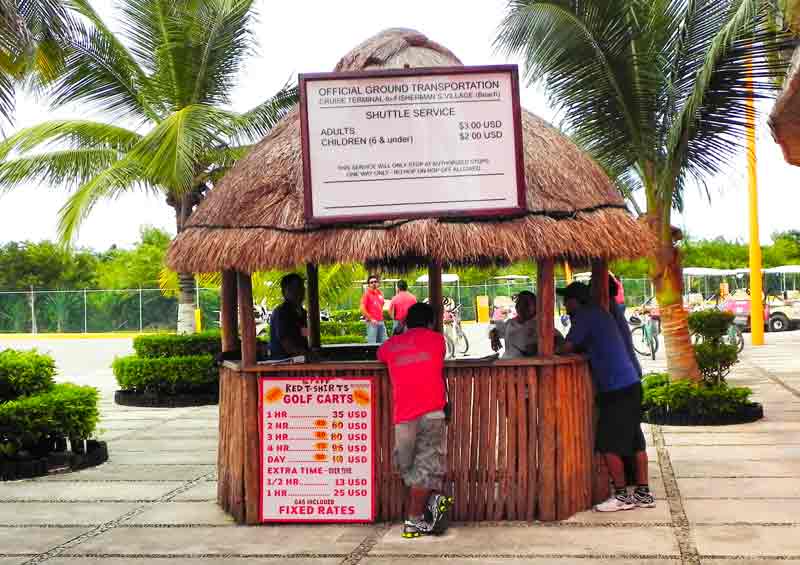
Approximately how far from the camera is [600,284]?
859cm

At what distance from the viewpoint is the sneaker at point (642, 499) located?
25.4 feet

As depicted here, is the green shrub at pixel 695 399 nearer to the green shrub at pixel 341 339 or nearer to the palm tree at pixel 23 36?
the palm tree at pixel 23 36

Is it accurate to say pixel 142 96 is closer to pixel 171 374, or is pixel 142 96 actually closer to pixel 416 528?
pixel 171 374

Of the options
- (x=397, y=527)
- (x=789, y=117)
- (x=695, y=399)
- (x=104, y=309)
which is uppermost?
(x=789, y=117)

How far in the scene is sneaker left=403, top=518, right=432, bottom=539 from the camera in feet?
23.2

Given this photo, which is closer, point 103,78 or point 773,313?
point 103,78

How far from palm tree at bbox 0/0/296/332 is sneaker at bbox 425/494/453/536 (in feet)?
31.6

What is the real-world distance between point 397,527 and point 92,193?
1007cm

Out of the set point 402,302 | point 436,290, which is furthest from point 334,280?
point 436,290

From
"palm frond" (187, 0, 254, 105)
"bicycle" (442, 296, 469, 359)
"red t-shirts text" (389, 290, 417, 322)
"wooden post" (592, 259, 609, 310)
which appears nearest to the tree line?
"bicycle" (442, 296, 469, 359)

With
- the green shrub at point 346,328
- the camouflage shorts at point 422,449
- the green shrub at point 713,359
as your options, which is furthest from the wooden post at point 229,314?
the green shrub at point 346,328

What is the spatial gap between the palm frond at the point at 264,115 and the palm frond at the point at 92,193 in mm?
1756

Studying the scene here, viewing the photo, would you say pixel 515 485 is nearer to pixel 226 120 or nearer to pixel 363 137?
pixel 363 137

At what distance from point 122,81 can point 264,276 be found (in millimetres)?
5513
